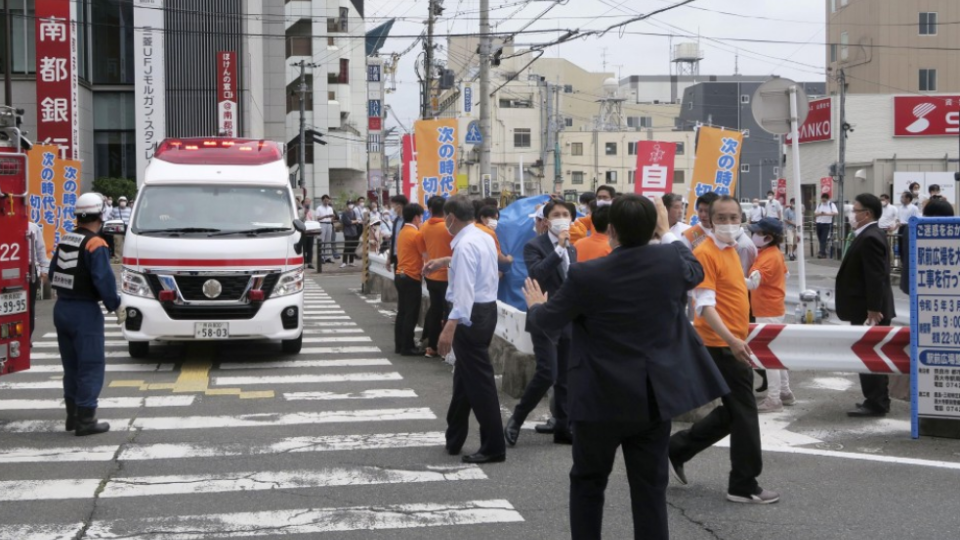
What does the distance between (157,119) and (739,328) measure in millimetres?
36961

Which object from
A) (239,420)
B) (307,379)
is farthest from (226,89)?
(239,420)

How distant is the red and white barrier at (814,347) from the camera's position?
9281 mm

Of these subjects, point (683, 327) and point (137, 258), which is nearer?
point (683, 327)

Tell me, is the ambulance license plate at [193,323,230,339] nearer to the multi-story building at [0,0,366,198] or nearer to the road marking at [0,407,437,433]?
the road marking at [0,407,437,433]

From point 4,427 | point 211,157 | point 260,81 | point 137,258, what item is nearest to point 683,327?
point 4,427

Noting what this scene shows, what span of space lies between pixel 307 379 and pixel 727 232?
681 cm

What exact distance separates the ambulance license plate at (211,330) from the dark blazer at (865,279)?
23.2ft

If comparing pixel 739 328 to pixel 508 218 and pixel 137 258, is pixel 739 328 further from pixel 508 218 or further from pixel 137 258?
pixel 137 258

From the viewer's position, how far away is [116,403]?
10930mm

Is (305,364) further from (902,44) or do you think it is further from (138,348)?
(902,44)

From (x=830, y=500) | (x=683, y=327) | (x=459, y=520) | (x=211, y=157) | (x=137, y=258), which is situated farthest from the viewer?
(x=211, y=157)

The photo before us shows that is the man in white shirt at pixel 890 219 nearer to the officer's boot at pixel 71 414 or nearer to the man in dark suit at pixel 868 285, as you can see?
the man in dark suit at pixel 868 285

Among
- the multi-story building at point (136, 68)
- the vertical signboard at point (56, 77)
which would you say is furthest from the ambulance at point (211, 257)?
the multi-story building at point (136, 68)

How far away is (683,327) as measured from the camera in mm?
5270
